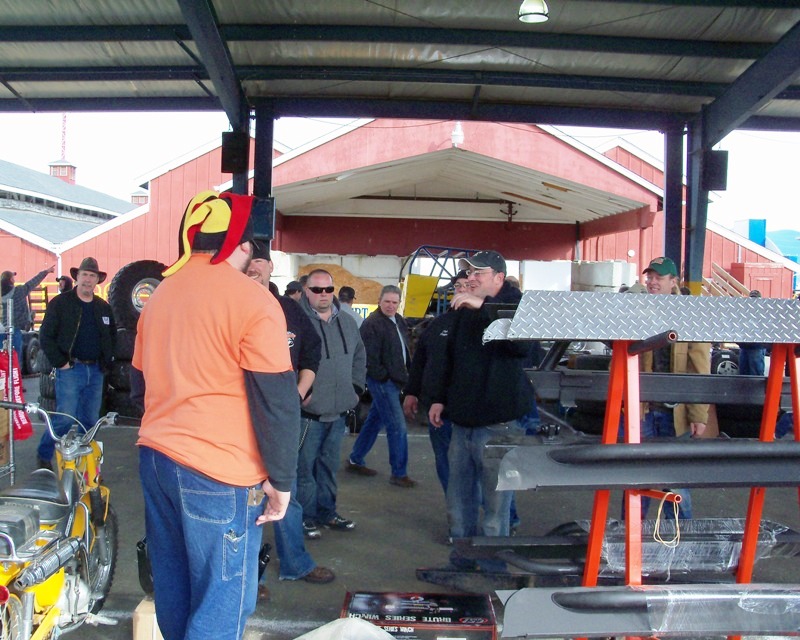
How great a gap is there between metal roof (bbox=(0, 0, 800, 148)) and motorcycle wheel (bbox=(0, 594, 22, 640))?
5168 millimetres

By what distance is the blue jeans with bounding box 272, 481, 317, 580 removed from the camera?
166 inches

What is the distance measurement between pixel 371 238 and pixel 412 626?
20.4 metres

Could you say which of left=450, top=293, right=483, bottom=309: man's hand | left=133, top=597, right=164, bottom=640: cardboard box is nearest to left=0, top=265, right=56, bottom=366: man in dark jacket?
left=133, top=597, right=164, bottom=640: cardboard box

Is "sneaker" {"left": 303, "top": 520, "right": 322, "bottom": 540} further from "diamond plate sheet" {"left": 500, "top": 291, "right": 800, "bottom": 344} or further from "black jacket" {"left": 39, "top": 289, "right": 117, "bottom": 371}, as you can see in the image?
"diamond plate sheet" {"left": 500, "top": 291, "right": 800, "bottom": 344}

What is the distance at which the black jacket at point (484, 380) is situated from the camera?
414 cm

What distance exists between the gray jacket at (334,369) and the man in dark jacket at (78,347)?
8.28ft

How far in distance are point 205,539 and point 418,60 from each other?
6.81m

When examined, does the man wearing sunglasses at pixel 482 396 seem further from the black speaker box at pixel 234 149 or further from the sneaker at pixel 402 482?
the black speaker box at pixel 234 149

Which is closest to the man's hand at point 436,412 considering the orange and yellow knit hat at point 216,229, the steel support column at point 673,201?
the orange and yellow knit hat at point 216,229

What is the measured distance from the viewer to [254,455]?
94.9 inches

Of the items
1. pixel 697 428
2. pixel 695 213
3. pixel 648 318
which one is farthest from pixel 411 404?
pixel 695 213

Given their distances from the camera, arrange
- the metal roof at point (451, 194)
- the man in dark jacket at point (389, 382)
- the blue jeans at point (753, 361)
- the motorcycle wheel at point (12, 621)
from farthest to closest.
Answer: the metal roof at point (451, 194) → the blue jeans at point (753, 361) → the man in dark jacket at point (389, 382) → the motorcycle wheel at point (12, 621)

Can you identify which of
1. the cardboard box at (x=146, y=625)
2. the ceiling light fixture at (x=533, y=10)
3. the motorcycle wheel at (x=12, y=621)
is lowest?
the cardboard box at (x=146, y=625)

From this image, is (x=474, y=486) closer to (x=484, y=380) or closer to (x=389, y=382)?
(x=484, y=380)
